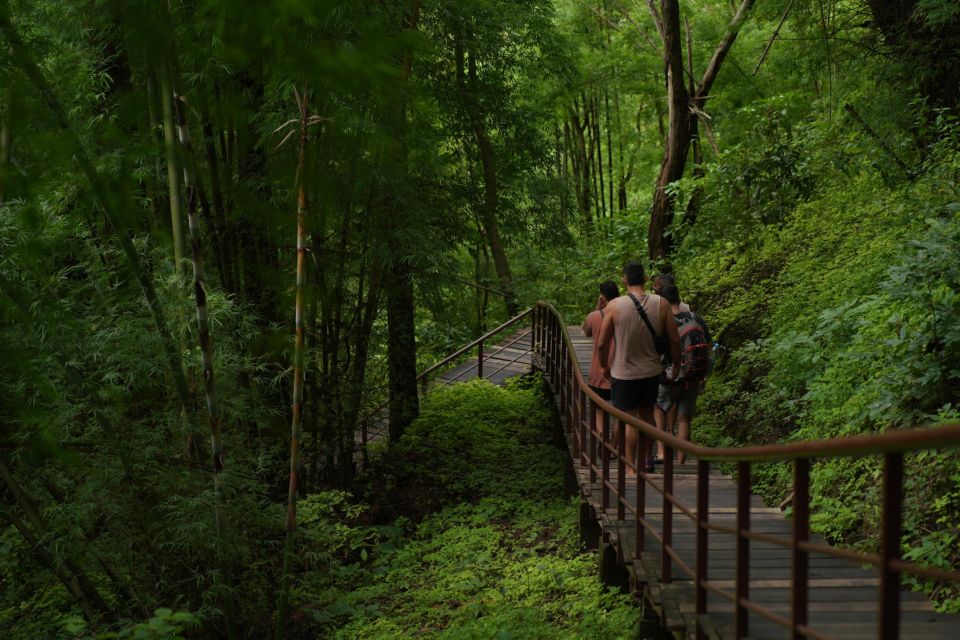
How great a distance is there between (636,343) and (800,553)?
3.15 m

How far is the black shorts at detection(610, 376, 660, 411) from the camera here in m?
5.72

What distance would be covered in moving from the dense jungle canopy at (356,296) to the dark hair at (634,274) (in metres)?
1.71

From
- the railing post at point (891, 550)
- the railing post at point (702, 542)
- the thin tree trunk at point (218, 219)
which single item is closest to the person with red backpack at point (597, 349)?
the railing post at point (702, 542)

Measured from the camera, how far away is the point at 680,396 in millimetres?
6207

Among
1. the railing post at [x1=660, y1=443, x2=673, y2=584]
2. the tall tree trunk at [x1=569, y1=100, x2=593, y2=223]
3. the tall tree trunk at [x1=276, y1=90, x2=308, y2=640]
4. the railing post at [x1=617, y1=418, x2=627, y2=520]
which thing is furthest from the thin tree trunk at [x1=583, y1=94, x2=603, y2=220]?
the railing post at [x1=660, y1=443, x2=673, y2=584]

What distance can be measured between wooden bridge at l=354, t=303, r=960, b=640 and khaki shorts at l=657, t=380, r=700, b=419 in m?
0.51

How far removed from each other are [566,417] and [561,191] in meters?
5.38

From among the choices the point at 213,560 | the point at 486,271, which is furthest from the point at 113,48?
the point at 486,271

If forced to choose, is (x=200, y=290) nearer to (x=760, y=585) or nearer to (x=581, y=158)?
(x=760, y=585)

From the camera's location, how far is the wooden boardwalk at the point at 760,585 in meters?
3.22

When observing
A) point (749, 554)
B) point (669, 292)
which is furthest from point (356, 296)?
point (749, 554)

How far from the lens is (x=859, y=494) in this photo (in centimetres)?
488

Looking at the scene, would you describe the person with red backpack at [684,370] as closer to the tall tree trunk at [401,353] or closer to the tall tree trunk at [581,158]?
the tall tree trunk at [401,353]

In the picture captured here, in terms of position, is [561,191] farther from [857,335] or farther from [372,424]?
[857,335]
